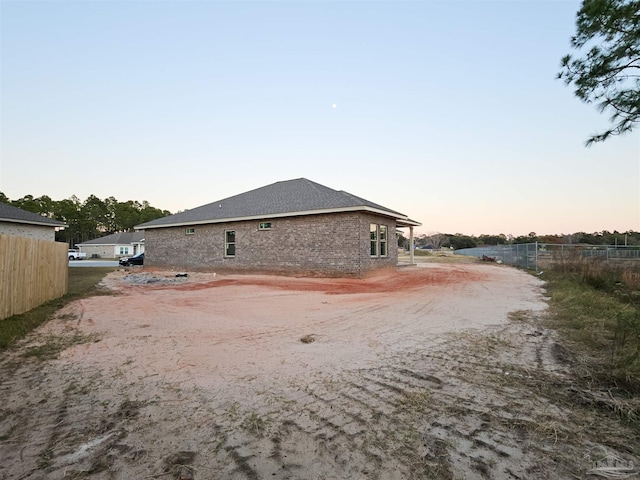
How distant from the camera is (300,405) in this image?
288 cm

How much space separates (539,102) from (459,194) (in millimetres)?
14361

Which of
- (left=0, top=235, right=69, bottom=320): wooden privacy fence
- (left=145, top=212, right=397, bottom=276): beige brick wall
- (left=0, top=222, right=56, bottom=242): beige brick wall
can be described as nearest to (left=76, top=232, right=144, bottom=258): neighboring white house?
(left=0, top=222, right=56, bottom=242): beige brick wall

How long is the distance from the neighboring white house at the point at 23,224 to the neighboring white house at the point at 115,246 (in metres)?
34.3

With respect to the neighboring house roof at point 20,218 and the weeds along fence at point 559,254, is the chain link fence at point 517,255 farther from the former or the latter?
the neighboring house roof at point 20,218

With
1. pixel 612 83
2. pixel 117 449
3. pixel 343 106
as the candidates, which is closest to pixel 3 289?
pixel 117 449

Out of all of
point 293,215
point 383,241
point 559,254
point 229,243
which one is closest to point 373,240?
point 383,241

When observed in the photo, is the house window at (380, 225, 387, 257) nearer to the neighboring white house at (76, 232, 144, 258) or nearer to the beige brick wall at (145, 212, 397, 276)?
the beige brick wall at (145, 212, 397, 276)

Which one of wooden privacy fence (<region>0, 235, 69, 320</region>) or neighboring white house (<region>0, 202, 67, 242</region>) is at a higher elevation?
neighboring white house (<region>0, 202, 67, 242</region>)

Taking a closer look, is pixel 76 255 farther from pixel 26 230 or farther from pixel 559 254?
pixel 559 254

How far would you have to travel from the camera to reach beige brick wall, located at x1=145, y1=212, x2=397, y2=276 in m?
14.3

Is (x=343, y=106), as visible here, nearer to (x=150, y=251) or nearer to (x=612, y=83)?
(x=612, y=83)

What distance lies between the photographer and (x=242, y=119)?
56.3 feet

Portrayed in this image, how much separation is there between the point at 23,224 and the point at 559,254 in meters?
30.0

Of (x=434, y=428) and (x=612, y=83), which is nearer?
(x=434, y=428)
